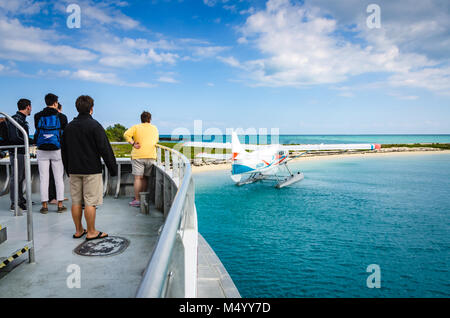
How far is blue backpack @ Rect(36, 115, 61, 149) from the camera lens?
17.2 feet

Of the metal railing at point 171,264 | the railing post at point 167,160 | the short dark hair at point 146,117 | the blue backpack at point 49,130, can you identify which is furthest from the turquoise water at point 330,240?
the metal railing at point 171,264

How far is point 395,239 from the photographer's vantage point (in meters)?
16.0

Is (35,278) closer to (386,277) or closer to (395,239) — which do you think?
(386,277)

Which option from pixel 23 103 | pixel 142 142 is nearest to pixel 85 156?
pixel 142 142

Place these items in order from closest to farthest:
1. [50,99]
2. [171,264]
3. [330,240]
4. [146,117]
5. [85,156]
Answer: [171,264] < [85,156] < [50,99] < [146,117] < [330,240]

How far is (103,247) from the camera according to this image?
429cm

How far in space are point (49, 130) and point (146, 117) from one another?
1944mm

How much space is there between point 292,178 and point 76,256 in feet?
105

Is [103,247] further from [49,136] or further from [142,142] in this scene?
[142,142]

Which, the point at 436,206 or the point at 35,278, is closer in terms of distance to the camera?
the point at 35,278

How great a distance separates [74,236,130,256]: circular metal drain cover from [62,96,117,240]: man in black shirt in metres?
0.41

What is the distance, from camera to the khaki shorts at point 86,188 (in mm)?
4164

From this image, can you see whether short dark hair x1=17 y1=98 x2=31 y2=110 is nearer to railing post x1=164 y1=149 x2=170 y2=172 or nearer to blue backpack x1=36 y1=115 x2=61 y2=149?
blue backpack x1=36 y1=115 x2=61 y2=149
